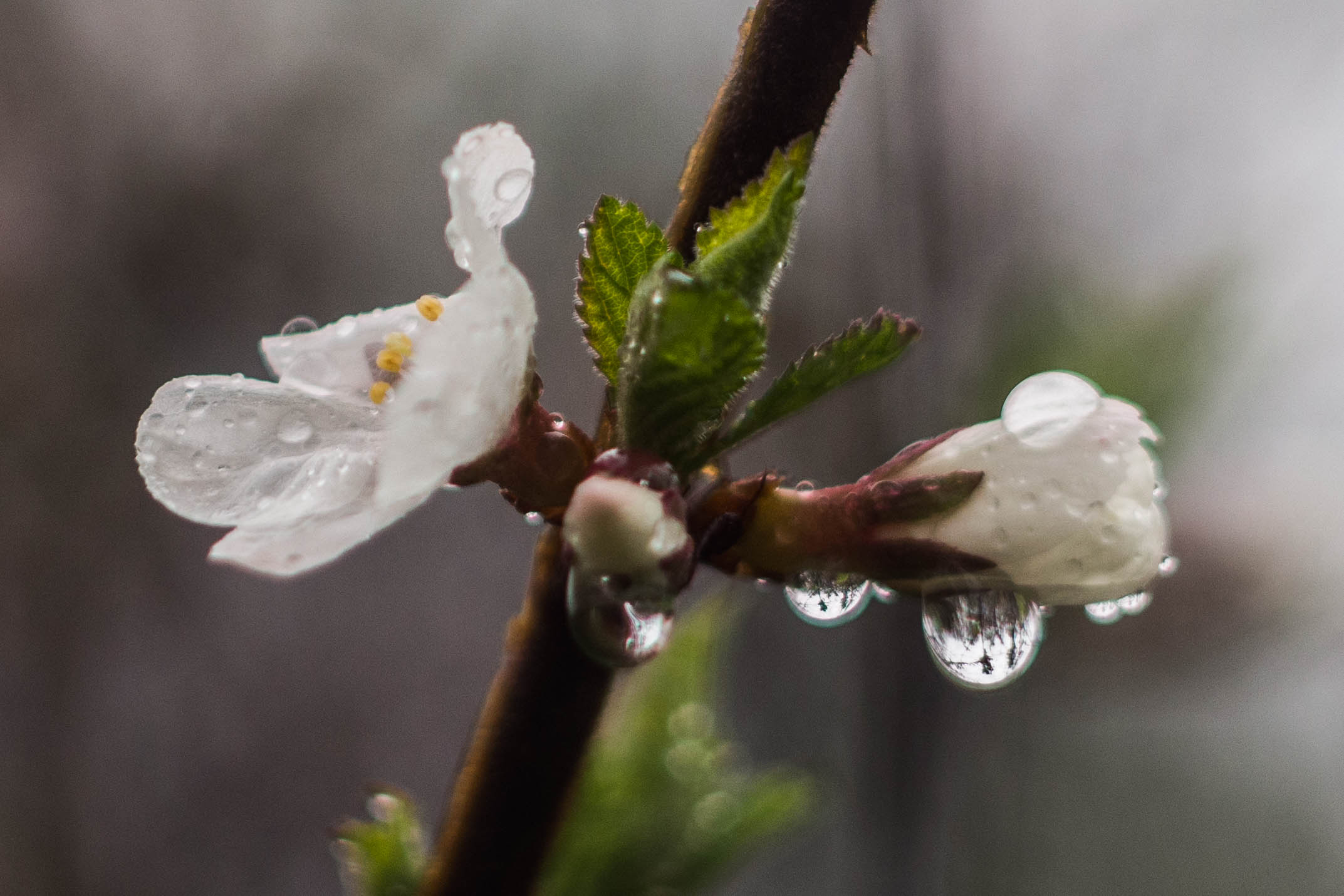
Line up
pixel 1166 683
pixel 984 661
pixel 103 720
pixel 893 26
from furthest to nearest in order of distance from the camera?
pixel 893 26 → pixel 1166 683 → pixel 103 720 → pixel 984 661

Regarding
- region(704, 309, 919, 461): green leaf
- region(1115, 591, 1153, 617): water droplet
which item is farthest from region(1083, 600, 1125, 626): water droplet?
region(704, 309, 919, 461): green leaf

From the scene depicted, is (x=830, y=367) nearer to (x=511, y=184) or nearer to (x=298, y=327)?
(x=511, y=184)

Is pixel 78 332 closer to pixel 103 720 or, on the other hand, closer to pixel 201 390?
pixel 103 720

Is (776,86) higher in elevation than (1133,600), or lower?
higher

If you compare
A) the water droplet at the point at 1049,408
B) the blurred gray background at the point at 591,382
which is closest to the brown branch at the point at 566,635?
the water droplet at the point at 1049,408

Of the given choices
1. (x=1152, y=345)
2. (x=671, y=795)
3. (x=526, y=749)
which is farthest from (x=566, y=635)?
(x=1152, y=345)

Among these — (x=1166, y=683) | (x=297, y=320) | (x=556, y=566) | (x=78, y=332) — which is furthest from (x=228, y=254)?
(x=1166, y=683)
